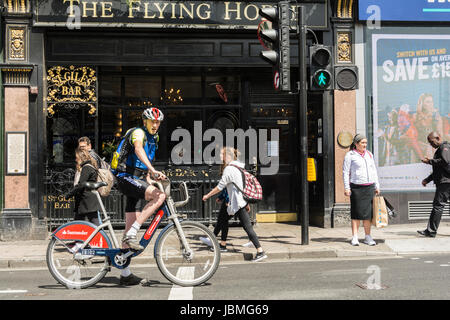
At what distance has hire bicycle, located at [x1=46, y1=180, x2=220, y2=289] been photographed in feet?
19.3

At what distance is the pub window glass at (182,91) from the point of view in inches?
457

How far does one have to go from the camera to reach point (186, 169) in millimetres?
11438

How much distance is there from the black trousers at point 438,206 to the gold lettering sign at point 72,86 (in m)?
6.83

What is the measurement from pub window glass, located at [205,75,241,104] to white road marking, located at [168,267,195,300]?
20.6 feet

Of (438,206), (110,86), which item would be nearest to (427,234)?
(438,206)

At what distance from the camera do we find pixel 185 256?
5.89m

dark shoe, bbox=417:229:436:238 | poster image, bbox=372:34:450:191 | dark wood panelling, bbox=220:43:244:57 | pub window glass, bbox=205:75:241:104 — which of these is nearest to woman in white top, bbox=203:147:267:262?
dark shoe, bbox=417:229:436:238

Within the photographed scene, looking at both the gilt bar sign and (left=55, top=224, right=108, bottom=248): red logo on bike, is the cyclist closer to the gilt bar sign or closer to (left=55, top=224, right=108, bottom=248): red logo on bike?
(left=55, top=224, right=108, bottom=248): red logo on bike

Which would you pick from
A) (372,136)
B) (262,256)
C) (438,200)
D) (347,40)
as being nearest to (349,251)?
(262,256)

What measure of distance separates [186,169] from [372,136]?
4056 millimetres

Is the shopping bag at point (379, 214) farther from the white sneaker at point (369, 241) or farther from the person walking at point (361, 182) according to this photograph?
the white sneaker at point (369, 241)

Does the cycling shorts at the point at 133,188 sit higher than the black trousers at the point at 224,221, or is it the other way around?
the cycling shorts at the point at 133,188

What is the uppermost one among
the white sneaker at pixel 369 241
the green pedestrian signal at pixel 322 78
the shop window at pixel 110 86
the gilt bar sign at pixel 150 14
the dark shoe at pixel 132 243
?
the gilt bar sign at pixel 150 14

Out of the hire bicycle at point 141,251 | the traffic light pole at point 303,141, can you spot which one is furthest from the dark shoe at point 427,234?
the hire bicycle at point 141,251
